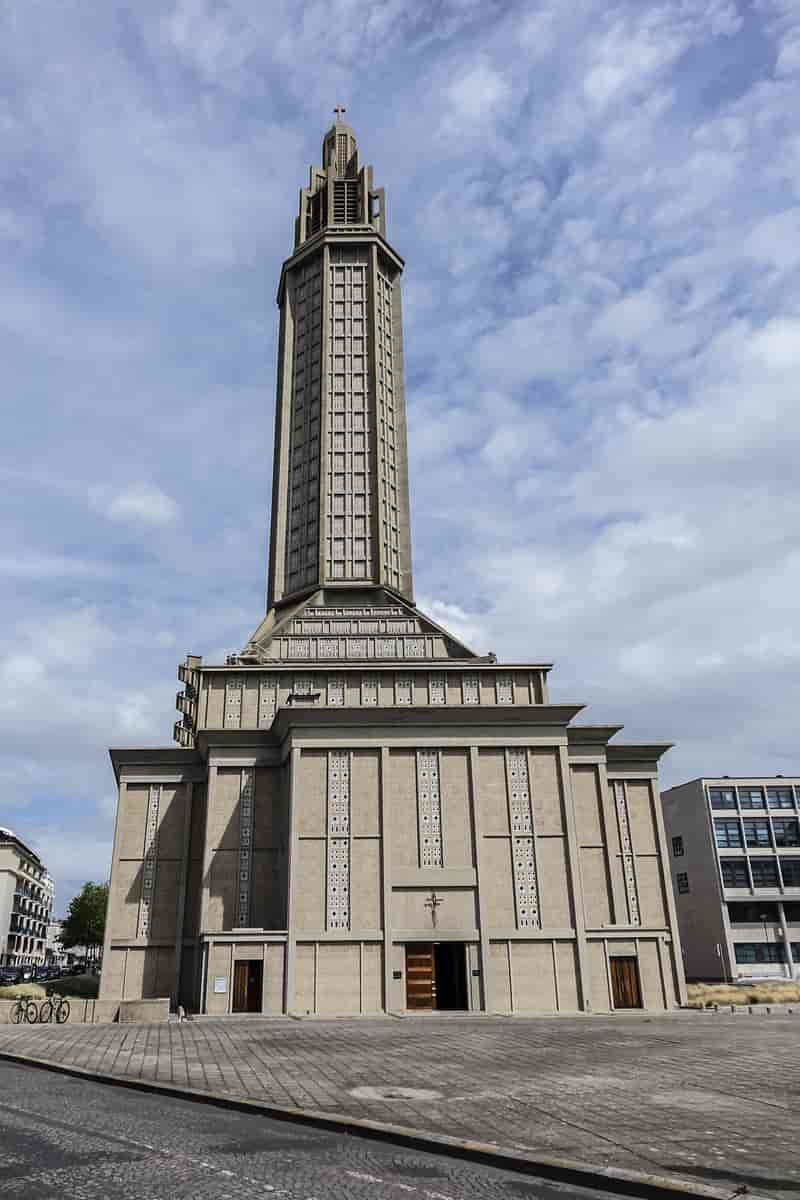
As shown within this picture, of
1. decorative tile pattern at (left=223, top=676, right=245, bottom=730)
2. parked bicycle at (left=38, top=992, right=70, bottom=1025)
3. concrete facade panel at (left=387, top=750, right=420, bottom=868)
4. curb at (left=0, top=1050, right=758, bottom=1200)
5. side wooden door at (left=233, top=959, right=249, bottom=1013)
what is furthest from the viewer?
decorative tile pattern at (left=223, top=676, right=245, bottom=730)

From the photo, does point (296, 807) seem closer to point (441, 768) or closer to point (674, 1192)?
point (441, 768)

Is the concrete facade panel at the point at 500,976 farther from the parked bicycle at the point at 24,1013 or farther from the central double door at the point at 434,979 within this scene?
the parked bicycle at the point at 24,1013

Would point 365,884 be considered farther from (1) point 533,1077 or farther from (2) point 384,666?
(1) point 533,1077

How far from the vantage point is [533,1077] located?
54.2 feet

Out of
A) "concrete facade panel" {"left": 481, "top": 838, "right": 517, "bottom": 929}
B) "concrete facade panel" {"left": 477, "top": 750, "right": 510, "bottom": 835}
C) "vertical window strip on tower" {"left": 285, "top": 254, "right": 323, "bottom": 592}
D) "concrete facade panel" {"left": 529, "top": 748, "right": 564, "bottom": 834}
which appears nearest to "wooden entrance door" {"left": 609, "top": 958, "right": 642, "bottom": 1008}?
"concrete facade panel" {"left": 481, "top": 838, "right": 517, "bottom": 929}

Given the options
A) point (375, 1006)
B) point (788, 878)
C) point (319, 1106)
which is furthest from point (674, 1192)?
point (788, 878)

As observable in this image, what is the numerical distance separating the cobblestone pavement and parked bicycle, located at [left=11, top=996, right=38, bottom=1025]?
5.60 feet

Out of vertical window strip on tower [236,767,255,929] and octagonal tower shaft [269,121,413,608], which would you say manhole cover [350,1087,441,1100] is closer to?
vertical window strip on tower [236,767,255,929]

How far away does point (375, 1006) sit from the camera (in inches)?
1441

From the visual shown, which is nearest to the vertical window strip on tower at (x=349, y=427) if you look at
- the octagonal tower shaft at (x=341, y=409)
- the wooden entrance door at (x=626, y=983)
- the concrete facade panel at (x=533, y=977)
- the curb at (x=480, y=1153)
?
the octagonal tower shaft at (x=341, y=409)

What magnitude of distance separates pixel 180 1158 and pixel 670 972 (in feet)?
120

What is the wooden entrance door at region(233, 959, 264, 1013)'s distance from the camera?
3628cm

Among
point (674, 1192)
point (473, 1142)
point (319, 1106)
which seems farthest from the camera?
point (319, 1106)

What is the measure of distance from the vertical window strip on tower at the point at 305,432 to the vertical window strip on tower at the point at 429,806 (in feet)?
76.0
